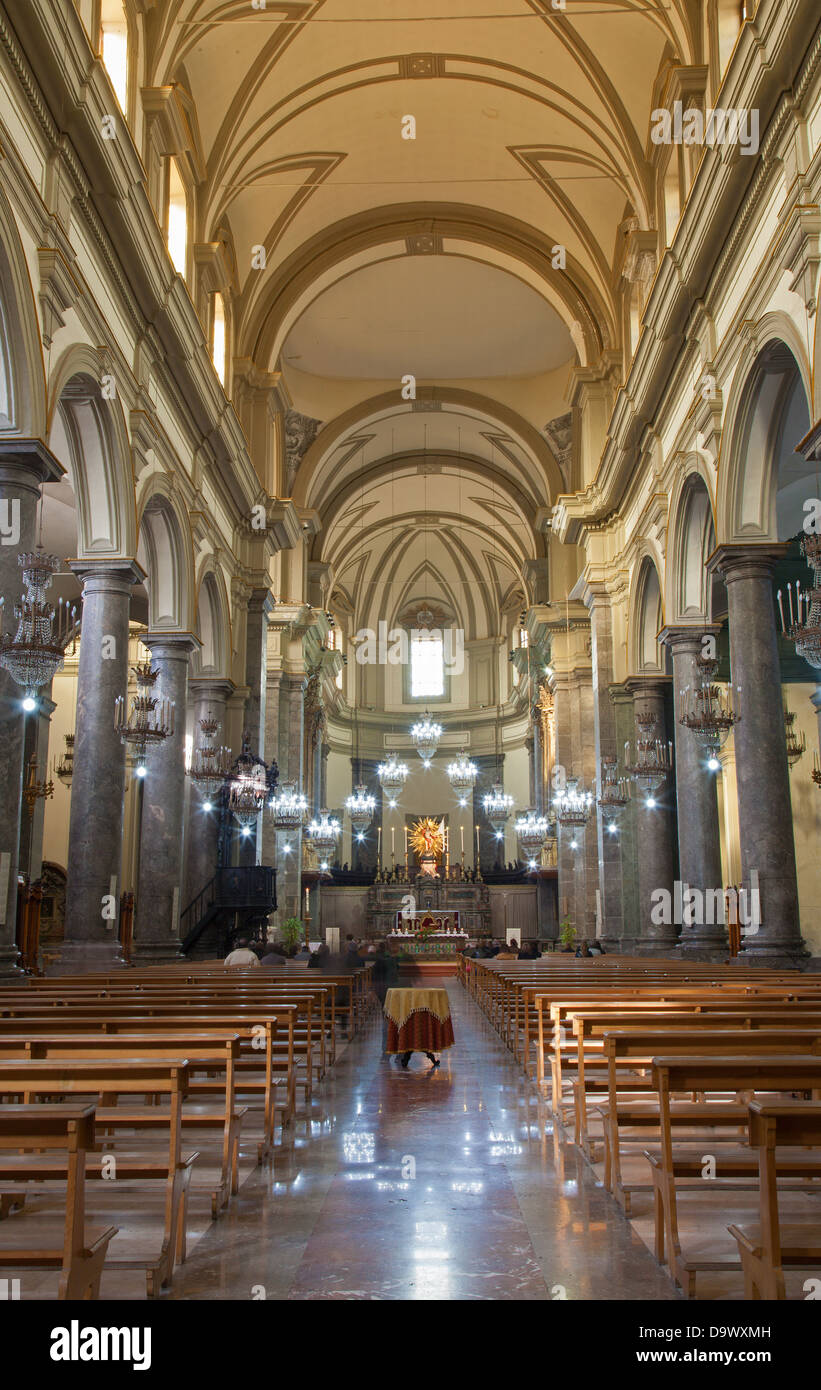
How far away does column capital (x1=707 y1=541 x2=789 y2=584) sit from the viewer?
12156 mm

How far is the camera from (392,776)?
117ft

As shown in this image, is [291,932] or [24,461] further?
[291,932]

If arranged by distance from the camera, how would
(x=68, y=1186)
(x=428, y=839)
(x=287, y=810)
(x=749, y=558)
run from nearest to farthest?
(x=68, y=1186) < (x=749, y=558) < (x=287, y=810) < (x=428, y=839)

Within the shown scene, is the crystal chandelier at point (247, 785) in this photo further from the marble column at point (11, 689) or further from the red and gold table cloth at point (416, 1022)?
the marble column at point (11, 689)

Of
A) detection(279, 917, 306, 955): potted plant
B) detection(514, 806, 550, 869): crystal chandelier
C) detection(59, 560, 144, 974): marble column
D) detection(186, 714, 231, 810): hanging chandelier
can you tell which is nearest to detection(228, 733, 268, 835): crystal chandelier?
detection(186, 714, 231, 810): hanging chandelier

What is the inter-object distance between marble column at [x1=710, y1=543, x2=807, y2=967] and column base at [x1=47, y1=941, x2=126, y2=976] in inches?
251

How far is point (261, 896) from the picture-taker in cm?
1792

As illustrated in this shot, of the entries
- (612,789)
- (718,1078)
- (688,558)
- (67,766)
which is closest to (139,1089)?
(718,1078)

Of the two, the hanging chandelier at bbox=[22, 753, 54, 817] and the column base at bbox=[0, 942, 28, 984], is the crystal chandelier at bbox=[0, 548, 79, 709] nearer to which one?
the column base at bbox=[0, 942, 28, 984]

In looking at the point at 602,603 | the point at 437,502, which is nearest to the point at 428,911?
the point at 437,502

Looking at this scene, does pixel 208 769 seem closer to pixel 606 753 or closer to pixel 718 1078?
pixel 606 753

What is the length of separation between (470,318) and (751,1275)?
2408cm

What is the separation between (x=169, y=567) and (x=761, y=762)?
337 inches

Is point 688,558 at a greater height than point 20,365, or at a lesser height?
greater
